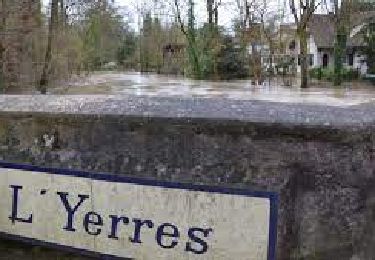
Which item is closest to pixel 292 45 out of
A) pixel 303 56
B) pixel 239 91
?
pixel 303 56

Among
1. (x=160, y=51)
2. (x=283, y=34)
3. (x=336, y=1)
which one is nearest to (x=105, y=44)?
(x=160, y=51)

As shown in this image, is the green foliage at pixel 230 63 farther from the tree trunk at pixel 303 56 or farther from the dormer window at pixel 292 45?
the tree trunk at pixel 303 56

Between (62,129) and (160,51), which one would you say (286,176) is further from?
(160,51)

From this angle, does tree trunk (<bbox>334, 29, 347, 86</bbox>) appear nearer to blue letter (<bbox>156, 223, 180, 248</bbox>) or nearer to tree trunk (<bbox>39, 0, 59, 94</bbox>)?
tree trunk (<bbox>39, 0, 59, 94</bbox>)

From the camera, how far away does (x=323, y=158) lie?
2.63 m

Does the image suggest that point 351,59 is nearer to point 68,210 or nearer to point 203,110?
point 203,110

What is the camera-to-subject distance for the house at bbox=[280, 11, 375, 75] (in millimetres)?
47500

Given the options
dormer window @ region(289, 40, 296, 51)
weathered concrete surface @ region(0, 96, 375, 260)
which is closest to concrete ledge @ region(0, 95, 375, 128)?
weathered concrete surface @ region(0, 96, 375, 260)

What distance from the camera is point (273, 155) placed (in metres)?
2.67

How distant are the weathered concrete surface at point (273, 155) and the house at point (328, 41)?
142ft

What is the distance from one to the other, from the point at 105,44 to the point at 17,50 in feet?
150

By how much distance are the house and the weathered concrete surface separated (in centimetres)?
4320

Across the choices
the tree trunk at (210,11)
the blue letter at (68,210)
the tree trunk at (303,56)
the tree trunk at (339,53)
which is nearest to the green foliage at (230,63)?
the tree trunk at (210,11)

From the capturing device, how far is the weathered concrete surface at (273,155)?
2631mm
